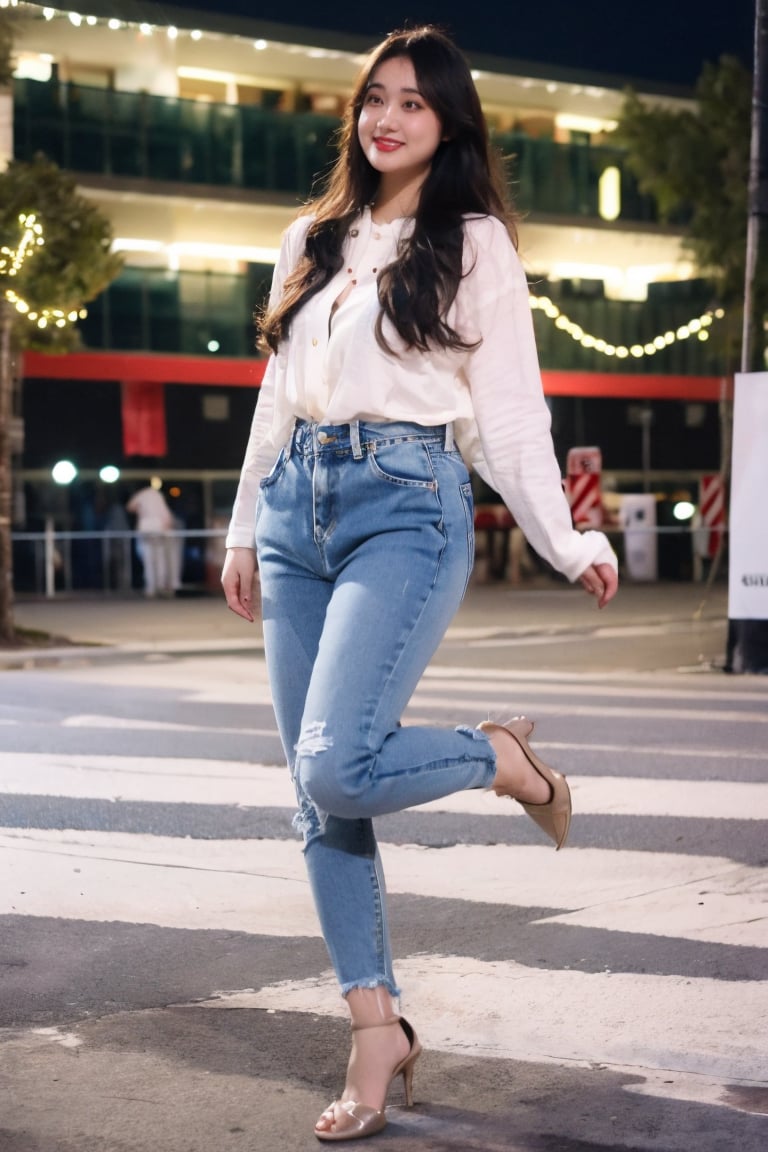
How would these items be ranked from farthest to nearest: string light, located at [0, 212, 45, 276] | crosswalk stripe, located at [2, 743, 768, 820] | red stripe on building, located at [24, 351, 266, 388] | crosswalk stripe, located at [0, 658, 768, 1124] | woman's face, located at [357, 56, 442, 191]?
red stripe on building, located at [24, 351, 266, 388] < string light, located at [0, 212, 45, 276] < crosswalk stripe, located at [2, 743, 768, 820] < crosswalk stripe, located at [0, 658, 768, 1124] < woman's face, located at [357, 56, 442, 191]

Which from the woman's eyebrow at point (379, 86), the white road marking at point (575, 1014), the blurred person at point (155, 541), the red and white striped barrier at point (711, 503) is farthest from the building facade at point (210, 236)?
the woman's eyebrow at point (379, 86)

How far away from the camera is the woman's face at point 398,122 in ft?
12.9

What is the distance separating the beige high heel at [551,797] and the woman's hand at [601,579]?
1.17 ft

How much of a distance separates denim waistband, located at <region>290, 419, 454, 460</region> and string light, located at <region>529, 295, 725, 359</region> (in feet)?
101

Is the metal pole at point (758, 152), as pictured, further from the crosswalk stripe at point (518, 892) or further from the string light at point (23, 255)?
the string light at point (23, 255)

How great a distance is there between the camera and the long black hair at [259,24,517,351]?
3.78m

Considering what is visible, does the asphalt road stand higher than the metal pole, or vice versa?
the metal pole

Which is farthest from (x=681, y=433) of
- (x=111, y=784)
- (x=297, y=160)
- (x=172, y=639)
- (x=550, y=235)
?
(x=111, y=784)

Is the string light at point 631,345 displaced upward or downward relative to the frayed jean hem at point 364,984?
upward

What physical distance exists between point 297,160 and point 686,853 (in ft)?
91.1

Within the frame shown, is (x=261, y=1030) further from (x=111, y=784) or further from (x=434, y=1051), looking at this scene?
(x=111, y=784)

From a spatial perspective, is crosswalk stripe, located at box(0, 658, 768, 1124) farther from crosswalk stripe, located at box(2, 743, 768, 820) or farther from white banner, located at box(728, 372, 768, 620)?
white banner, located at box(728, 372, 768, 620)

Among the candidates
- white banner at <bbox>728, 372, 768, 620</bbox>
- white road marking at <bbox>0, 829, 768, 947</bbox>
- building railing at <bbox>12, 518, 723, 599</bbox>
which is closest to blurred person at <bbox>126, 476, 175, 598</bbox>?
building railing at <bbox>12, 518, 723, 599</bbox>

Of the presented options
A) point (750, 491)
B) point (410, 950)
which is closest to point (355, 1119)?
point (410, 950)
